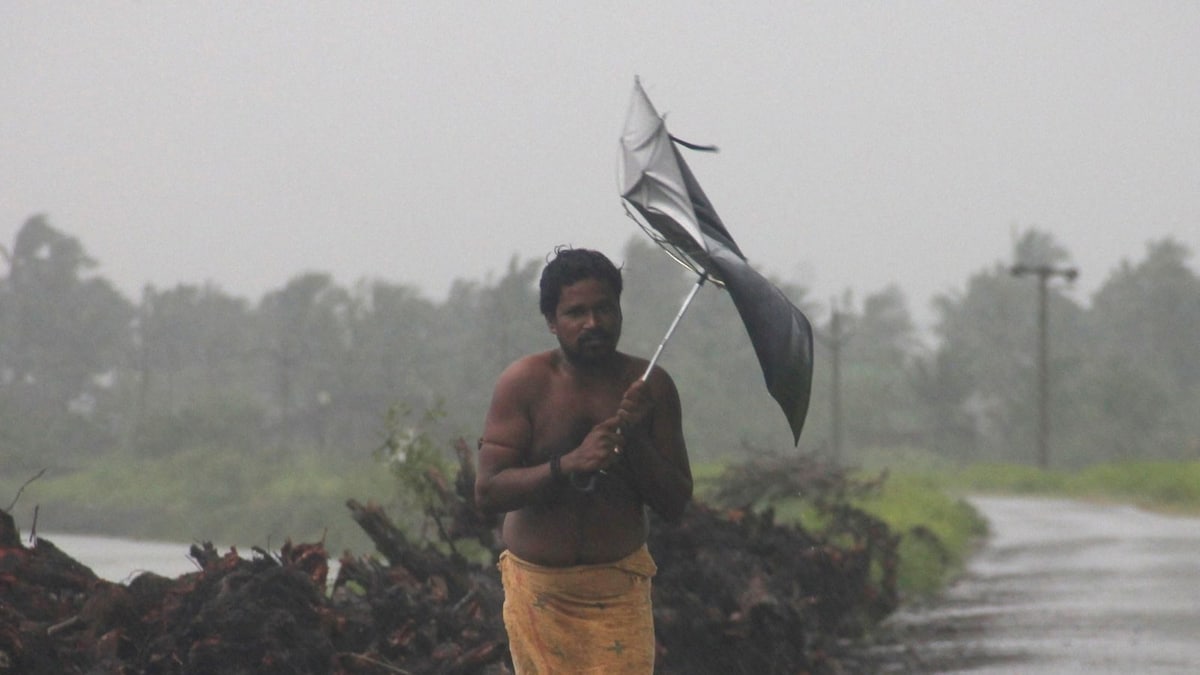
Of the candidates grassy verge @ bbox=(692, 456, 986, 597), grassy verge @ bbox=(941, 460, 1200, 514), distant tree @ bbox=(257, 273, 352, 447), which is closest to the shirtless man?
grassy verge @ bbox=(692, 456, 986, 597)

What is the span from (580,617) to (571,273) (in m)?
0.84

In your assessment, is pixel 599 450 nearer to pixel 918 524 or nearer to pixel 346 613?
pixel 346 613

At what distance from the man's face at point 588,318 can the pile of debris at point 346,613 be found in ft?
6.97

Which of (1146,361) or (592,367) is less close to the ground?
(1146,361)

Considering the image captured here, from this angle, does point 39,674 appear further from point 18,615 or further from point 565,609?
point 565,609

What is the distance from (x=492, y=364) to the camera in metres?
30.2

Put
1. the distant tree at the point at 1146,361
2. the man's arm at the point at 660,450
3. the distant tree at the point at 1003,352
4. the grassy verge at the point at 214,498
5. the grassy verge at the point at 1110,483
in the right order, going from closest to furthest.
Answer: the man's arm at the point at 660,450, the grassy verge at the point at 214,498, the grassy verge at the point at 1110,483, the distant tree at the point at 1146,361, the distant tree at the point at 1003,352

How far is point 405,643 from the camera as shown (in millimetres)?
6531

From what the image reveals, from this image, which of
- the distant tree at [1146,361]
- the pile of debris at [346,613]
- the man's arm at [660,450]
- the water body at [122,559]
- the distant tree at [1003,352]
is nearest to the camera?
the man's arm at [660,450]

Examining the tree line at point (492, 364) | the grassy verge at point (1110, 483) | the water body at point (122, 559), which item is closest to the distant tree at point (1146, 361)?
the tree line at point (492, 364)

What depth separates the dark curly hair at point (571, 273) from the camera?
437 cm

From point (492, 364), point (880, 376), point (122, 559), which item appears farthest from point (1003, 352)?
point (122, 559)

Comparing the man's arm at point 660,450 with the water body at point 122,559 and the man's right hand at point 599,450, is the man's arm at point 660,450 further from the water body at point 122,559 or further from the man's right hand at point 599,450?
the water body at point 122,559

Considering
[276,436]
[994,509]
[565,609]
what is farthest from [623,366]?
[276,436]
